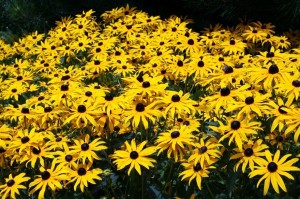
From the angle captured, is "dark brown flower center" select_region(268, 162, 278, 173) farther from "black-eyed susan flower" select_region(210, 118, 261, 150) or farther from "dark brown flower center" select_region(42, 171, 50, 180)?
"dark brown flower center" select_region(42, 171, 50, 180)

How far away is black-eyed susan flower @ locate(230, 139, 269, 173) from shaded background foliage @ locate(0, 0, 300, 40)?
2.91 meters

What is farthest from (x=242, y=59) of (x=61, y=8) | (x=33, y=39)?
(x=61, y=8)

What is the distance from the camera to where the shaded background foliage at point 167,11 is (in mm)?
5434

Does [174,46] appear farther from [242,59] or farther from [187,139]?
[187,139]

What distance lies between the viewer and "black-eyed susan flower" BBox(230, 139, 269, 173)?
241 cm

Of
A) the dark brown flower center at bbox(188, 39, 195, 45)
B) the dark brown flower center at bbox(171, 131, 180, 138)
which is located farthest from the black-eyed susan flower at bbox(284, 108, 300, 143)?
the dark brown flower center at bbox(188, 39, 195, 45)

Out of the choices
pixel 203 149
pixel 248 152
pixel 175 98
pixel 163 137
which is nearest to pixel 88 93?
pixel 175 98

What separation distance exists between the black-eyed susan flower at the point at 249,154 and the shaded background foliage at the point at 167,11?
2.91m

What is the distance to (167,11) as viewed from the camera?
261 inches

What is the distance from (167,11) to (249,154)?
442 cm

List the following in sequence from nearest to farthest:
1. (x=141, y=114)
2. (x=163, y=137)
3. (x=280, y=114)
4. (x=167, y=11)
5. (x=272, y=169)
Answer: (x=272, y=169), (x=280, y=114), (x=163, y=137), (x=141, y=114), (x=167, y=11)

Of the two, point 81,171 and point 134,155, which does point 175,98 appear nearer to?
point 134,155

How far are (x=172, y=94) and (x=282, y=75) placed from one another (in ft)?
2.05

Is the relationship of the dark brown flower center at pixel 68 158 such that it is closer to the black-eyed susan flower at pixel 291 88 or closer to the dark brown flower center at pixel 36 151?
the dark brown flower center at pixel 36 151
